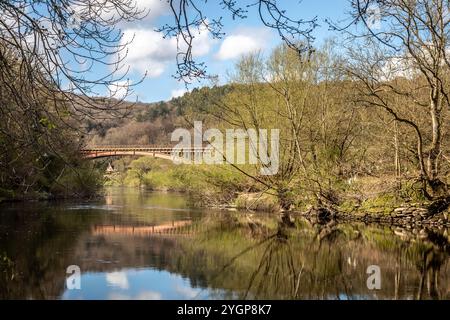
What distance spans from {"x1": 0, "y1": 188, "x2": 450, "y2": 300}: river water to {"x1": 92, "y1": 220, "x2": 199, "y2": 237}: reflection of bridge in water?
27 millimetres

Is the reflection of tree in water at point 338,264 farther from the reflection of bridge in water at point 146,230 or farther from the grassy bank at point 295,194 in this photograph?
the reflection of bridge in water at point 146,230

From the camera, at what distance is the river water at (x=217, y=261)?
728 centimetres

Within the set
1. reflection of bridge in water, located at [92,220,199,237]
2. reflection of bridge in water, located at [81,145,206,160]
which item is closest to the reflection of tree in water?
reflection of bridge in water, located at [92,220,199,237]

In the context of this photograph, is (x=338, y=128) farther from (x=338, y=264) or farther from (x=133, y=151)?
(x=133, y=151)

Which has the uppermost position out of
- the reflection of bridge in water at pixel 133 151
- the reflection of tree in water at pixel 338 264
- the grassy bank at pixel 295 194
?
the reflection of bridge in water at pixel 133 151

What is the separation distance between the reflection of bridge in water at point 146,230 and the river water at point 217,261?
27 mm

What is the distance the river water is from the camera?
728 centimetres

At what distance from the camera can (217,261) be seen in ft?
31.6

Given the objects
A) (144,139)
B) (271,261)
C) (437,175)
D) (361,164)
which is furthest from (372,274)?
(144,139)

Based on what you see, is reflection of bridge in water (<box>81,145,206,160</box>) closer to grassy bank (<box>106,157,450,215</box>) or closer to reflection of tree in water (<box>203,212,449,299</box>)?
grassy bank (<box>106,157,450,215</box>)

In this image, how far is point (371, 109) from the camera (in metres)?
17.9

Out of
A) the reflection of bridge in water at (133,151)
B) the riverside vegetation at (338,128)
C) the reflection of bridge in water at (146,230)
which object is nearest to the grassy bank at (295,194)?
the riverside vegetation at (338,128)

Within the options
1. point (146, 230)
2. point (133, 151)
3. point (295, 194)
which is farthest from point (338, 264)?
point (133, 151)

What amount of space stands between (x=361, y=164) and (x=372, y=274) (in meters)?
10.5
